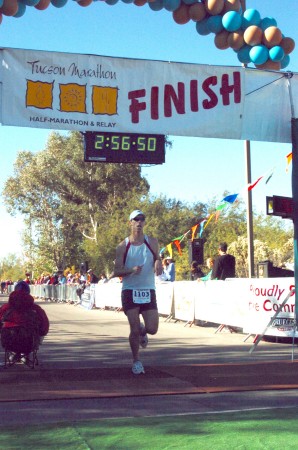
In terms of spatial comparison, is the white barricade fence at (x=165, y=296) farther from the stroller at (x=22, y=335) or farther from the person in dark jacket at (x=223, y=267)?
the stroller at (x=22, y=335)

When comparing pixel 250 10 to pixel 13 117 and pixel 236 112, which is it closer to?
pixel 236 112

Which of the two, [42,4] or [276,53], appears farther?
[276,53]

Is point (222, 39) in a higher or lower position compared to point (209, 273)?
higher

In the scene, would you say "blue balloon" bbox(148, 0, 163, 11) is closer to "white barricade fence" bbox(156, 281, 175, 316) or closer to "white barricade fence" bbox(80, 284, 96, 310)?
"white barricade fence" bbox(156, 281, 175, 316)

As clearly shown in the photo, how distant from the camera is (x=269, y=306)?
40.0 ft

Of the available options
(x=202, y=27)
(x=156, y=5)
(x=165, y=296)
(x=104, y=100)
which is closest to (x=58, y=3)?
(x=156, y=5)

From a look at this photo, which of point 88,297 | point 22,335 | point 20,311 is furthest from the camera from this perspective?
point 88,297

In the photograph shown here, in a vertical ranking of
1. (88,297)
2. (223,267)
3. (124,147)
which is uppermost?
(124,147)

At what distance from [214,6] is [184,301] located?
27.8ft

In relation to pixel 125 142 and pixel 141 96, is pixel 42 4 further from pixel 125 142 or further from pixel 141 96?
pixel 125 142

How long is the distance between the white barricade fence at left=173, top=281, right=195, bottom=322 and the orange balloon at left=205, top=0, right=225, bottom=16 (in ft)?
24.0

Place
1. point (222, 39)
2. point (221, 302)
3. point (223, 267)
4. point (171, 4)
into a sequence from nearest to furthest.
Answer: point (171, 4)
point (222, 39)
point (221, 302)
point (223, 267)

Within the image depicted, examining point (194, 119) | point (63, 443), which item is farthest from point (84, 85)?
point (63, 443)

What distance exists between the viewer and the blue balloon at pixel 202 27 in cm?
1151
